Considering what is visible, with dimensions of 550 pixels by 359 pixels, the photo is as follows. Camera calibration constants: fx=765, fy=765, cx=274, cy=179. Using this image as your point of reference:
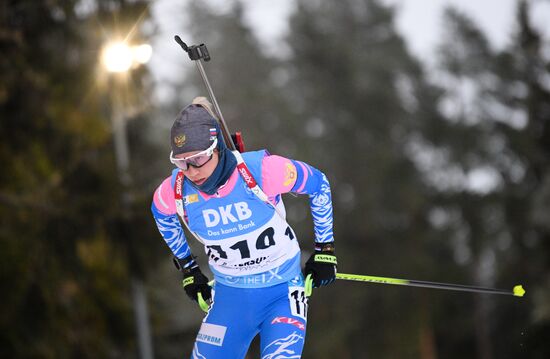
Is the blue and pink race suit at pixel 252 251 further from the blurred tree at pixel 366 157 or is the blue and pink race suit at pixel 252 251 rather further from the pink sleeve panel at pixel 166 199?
the blurred tree at pixel 366 157

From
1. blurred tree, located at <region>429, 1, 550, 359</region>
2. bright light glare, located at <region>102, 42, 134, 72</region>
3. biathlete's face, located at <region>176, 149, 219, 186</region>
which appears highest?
bright light glare, located at <region>102, 42, 134, 72</region>

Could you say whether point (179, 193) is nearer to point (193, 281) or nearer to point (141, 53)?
point (193, 281)

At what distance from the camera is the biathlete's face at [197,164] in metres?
4.15

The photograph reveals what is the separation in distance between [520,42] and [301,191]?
26177mm

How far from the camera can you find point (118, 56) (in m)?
10.8

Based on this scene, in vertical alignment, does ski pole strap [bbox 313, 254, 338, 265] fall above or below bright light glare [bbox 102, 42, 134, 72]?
below

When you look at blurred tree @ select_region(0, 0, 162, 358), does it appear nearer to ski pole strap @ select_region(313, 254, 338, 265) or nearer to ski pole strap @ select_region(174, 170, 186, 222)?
ski pole strap @ select_region(174, 170, 186, 222)

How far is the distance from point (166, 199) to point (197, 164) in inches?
20.0

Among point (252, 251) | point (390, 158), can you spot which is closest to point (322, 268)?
point (252, 251)

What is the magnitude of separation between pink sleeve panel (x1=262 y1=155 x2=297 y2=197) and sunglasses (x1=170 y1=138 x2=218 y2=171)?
1.22 feet

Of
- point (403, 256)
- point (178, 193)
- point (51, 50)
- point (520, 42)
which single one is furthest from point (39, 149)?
point (520, 42)

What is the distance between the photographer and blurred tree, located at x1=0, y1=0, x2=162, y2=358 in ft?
38.2

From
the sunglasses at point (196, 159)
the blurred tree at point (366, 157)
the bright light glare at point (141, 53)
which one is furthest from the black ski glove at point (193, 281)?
the blurred tree at point (366, 157)

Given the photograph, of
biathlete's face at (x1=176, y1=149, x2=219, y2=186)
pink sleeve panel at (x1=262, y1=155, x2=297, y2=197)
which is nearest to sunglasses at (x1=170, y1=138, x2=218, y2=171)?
biathlete's face at (x1=176, y1=149, x2=219, y2=186)
